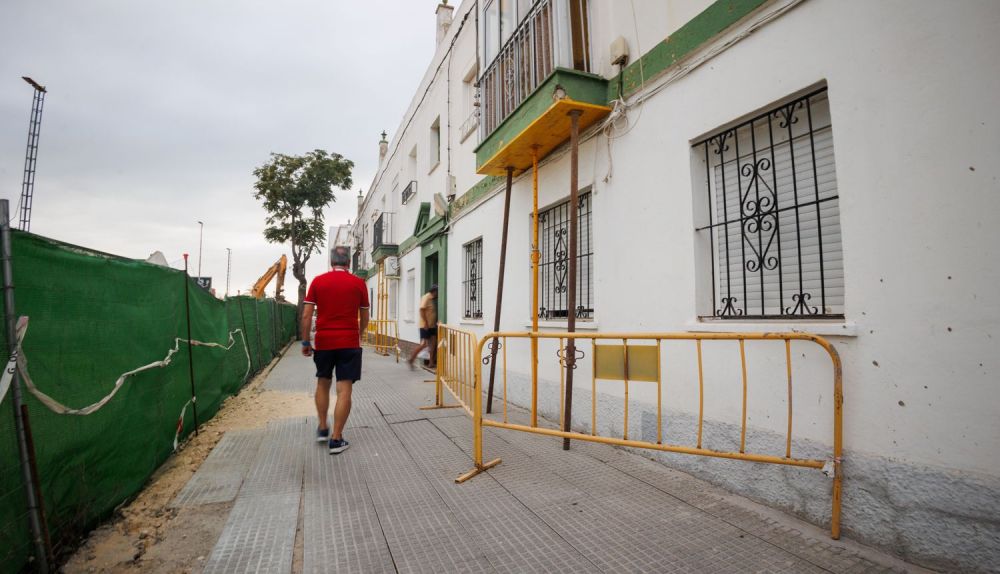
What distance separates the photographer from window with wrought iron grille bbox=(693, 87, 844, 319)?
2912 mm

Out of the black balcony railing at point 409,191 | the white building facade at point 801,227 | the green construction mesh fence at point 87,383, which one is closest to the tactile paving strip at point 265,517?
the green construction mesh fence at point 87,383

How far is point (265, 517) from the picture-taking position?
9.09 ft

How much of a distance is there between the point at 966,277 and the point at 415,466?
11.9 ft

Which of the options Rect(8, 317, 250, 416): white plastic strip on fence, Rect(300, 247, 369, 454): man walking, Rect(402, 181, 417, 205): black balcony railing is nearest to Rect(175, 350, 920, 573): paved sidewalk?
Rect(300, 247, 369, 454): man walking

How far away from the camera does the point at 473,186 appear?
787 centimetres

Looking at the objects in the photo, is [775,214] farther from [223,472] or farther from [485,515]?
[223,472]

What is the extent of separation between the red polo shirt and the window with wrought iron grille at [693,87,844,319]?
121 inches

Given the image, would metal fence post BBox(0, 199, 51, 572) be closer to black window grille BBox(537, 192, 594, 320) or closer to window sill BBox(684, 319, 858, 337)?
window sill BBox(684, 319, 858, 337)

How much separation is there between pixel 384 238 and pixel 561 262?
11.4 meters

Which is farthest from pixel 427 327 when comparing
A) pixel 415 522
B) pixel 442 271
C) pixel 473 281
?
pixel 415 522

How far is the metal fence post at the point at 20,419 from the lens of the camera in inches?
77.0

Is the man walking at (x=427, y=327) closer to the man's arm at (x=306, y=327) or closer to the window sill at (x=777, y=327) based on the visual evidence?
the man's arm at (x=306, y=327)

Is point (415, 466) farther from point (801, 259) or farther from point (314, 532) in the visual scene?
point (801, 259)

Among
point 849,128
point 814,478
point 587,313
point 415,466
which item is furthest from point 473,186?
point 814,478
